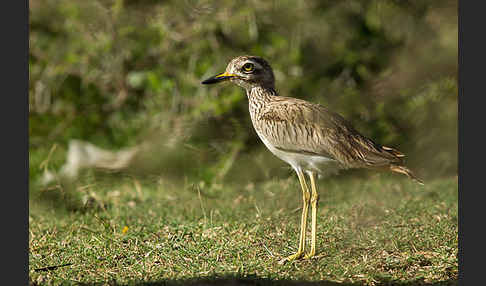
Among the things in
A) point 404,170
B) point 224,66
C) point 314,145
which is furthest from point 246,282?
point 224,66

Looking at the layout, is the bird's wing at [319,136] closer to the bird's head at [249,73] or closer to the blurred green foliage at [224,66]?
the bird's head at [249,73]

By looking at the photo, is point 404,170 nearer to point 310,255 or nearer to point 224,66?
point 310,255

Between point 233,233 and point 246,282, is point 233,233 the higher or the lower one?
the higher one

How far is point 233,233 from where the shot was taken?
505 centimetres

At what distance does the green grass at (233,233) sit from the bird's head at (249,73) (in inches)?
45.6

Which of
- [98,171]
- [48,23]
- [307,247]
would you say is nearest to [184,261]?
[307,247]

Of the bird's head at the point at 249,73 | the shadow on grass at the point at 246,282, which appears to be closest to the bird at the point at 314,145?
the bird's head at the point at 249,73

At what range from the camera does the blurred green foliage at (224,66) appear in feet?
26.3

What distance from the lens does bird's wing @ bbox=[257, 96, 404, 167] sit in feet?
14.9

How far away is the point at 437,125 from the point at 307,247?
166 inches

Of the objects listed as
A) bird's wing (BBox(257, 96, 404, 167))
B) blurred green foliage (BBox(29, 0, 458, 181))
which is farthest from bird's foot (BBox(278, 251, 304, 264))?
blurred green foliage (BBox(29, 0, 458, 181))

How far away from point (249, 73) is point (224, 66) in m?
3.12

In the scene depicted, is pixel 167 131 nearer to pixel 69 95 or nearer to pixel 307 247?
pixel 69 95

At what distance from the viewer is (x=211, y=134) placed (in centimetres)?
773
